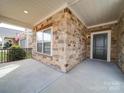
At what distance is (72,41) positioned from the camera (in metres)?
3.67

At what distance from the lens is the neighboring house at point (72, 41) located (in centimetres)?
325

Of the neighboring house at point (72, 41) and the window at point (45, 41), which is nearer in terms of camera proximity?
the neighboring house at point (72, 41)

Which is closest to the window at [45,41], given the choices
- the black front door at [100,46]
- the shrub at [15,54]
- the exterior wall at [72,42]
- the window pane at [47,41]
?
the window pane at [47,41]

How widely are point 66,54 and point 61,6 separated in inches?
77.9

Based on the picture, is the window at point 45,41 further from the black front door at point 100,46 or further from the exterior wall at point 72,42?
the black front door at point 100,46

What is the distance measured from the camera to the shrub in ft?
18.6

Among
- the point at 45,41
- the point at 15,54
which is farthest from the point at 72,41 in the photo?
the point at 15,54

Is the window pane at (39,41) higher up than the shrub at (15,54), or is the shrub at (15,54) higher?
the window pane at (39,41)

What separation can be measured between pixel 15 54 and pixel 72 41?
458 centimetres

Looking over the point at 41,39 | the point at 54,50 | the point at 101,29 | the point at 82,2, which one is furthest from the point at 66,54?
the point at 101,29

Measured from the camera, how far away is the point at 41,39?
5000mm

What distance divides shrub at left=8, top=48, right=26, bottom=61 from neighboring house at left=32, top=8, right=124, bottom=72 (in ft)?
4.88

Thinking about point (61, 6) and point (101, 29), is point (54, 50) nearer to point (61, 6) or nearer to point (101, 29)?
point (61, 6)

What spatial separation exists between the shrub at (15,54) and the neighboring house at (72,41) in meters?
1.49
